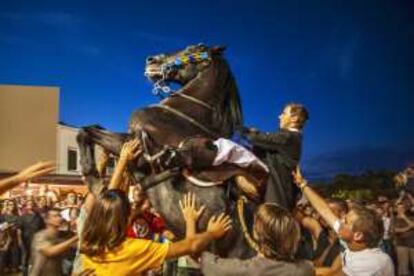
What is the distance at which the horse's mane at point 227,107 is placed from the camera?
4348 millimetres

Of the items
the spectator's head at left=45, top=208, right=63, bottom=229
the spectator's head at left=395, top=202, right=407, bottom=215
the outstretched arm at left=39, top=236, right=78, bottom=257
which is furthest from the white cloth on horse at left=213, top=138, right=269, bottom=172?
the spectator's head at left=395, top=202, right=407, bottom=215

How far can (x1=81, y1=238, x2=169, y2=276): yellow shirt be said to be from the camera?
7.43 feet

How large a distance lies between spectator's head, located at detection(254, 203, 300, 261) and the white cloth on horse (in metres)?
1.78

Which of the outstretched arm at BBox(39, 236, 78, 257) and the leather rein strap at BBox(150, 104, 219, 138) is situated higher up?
the leather rein strap at BBox(150, 104, 219, 138)

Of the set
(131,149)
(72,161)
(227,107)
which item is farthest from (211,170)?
(72,161)

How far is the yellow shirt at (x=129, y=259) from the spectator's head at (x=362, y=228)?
29.7 inches

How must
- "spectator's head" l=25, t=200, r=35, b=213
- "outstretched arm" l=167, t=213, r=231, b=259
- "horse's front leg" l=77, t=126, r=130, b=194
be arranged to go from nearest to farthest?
"outstretched arm" l=167, t=213, r=231, b=259
"horse's front leg" l=77, t=126, r=130, b=194
"spectator's head" l=25, t=200, r=35, b=213

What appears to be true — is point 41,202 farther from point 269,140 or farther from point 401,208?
point 269,140

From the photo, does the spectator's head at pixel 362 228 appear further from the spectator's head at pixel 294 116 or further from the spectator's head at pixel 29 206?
the spectator's head at pixel 29 206

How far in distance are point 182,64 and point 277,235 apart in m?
2.59

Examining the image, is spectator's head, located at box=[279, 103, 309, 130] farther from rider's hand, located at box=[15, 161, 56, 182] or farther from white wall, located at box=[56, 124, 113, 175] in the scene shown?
white wall, located at box=[56, 124, 113, 175]

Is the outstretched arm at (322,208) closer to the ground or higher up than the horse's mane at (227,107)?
closer to the ground

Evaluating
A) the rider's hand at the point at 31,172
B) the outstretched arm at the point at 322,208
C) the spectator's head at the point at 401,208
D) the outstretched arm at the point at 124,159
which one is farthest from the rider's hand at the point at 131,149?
the spectator's head at the point at 401,208

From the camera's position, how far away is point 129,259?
2279 millimetres
